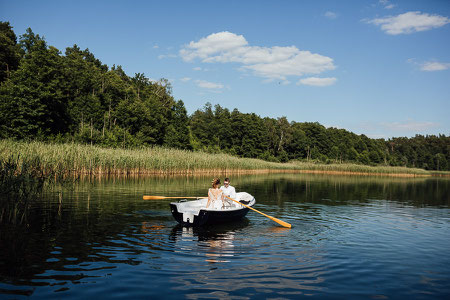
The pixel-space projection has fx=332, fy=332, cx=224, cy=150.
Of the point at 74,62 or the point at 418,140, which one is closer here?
the point at 74,62

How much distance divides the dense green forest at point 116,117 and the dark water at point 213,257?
88.0 feet

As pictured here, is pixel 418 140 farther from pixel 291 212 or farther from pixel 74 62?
pixel 291 212

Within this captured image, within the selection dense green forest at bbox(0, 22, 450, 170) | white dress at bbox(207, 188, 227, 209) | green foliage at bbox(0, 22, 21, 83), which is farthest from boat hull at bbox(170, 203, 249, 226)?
green foliage at bbox(0, 22, 21, 83)

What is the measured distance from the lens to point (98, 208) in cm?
1235

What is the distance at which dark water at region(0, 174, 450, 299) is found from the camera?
5.51 meters

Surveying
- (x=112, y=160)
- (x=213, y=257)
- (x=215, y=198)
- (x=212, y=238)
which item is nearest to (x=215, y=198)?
(x=215, y=198)

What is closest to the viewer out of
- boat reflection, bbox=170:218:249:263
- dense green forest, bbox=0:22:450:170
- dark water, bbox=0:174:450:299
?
dark water, bbox=0:174:450:299

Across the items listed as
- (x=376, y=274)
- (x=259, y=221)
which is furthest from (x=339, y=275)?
(x=259, y=221)

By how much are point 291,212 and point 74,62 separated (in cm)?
4687

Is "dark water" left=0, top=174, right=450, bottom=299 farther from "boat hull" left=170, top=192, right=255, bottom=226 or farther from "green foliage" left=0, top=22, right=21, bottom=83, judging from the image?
"green foliage" left=0, top=22, right=21, bottom=83

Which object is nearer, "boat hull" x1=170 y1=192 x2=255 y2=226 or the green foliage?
"boat hull" x1=170 y1=192 x2=255 y2=226

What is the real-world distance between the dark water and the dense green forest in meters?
26.8

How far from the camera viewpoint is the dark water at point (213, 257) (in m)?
5.51

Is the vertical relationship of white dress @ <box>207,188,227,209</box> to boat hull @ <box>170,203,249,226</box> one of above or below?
above
